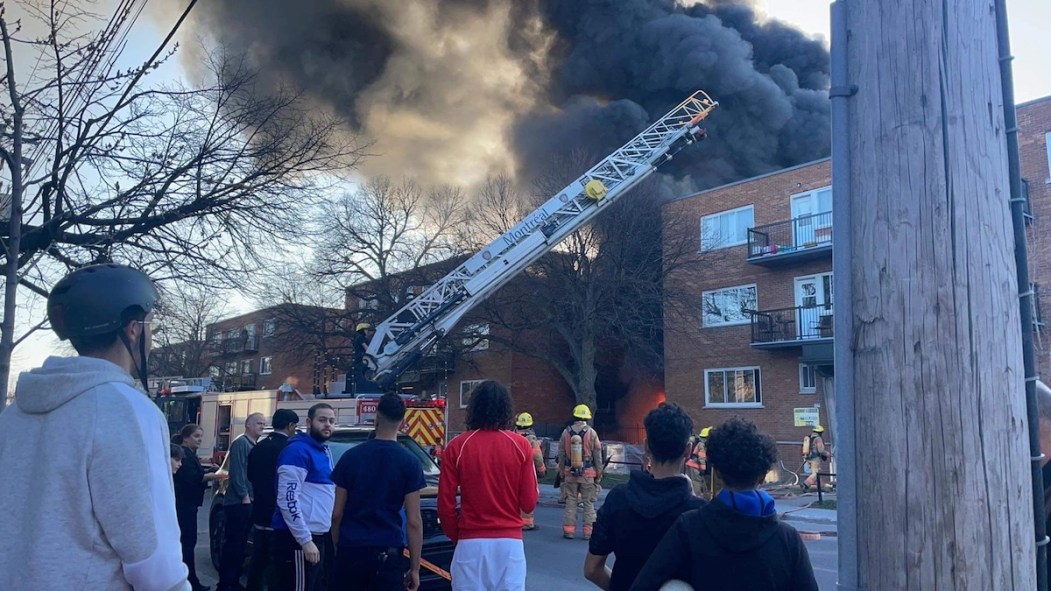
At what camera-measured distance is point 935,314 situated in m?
1.79

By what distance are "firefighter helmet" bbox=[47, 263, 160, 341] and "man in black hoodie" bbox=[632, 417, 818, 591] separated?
1682mm

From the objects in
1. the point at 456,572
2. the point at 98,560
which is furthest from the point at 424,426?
the point at 98,560

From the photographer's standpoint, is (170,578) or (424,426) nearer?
(170,578)

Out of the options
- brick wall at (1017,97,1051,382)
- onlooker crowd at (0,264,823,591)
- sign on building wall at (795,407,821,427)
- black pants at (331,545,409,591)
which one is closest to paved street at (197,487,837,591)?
onlooker crowd at (0,264,823,591)

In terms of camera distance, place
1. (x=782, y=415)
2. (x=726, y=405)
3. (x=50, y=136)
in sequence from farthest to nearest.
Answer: (x=726, y=405), (x=782, y=415), (x=50, y=136)

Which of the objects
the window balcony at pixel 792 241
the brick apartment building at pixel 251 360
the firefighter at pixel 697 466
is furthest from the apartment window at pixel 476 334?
the firefighter at pixel 697 466

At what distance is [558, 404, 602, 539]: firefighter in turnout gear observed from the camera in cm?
1172

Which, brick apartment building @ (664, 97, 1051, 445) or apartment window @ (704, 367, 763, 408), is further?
apartment window @ (704, 367, 763, 408)

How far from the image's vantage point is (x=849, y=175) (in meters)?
2.00

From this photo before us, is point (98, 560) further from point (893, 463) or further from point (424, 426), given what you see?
point (424, 426)

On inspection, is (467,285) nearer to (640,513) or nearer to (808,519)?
(808,519)

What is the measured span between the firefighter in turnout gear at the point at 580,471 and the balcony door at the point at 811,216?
14531mm

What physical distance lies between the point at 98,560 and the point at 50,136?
22.3 ft

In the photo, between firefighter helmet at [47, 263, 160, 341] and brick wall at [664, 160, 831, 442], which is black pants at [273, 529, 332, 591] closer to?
firefighter helmet at [47, 263, 160, 341]
